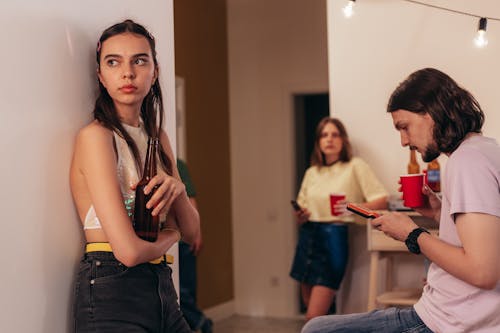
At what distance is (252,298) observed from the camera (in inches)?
258

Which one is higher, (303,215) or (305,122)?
(305,122)

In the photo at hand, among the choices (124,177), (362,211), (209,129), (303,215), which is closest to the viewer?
(124,177)

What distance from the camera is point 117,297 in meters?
1.59

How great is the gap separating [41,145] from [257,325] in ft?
15.4

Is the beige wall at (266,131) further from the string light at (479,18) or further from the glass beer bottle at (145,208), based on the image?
the glass beer bottle at (145,208)

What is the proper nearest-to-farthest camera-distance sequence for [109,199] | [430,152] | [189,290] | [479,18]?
[109,199]
[430,152]
[479,18]
[189,290]

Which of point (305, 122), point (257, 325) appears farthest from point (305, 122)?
point (257, 325)

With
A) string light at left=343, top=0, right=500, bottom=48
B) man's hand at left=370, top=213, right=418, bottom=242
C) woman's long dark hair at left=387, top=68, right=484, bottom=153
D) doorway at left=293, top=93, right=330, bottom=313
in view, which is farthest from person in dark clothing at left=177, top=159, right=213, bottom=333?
woman's long dark hair at left=387, top=68, right=484, bottom=153

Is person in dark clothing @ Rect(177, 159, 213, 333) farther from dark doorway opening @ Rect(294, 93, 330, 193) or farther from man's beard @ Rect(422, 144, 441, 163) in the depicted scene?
man's beard @ Rect(422, 144, 441, 163)

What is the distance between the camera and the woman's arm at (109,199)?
1561 mm

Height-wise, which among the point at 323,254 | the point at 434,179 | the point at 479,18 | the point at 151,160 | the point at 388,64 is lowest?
the point at 323,254

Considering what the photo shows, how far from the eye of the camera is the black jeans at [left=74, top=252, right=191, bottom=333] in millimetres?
1586

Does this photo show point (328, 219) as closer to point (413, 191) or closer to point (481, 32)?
point (481, 32)

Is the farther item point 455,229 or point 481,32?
point 481,32
